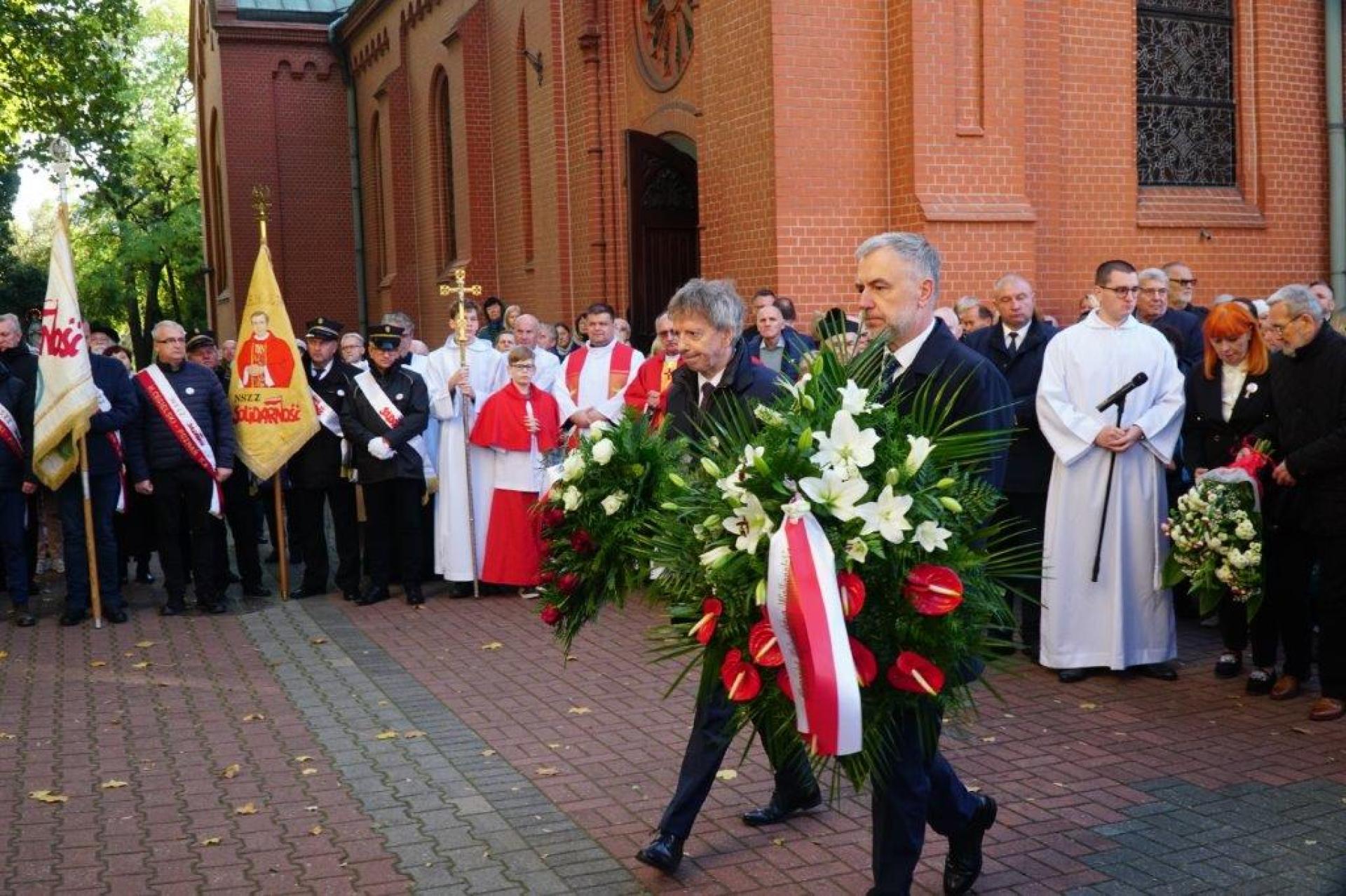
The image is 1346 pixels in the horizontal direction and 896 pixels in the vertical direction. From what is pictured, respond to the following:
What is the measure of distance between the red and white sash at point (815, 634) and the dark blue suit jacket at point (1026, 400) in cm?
532

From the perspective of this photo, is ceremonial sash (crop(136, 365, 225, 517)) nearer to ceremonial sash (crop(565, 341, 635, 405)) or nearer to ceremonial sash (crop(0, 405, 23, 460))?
ceremonial sash (crop(0, 405, 23, 460))

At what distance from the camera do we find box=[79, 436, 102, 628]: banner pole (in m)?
11.5

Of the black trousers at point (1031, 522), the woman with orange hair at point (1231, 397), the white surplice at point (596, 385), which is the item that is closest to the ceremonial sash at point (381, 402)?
the white surplice at point (596, 385)

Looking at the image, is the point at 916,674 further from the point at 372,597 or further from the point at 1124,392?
the point at 372,597

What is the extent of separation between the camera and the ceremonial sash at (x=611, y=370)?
12406mm

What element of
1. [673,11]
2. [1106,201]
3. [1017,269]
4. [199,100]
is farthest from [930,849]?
[199,100]

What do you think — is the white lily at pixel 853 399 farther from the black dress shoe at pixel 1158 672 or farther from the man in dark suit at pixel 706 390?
the black dress shoe at pixel 1158 672

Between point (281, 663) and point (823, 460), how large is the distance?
6.76m

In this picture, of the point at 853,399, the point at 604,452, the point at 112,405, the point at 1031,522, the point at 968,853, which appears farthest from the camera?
the point at 112,405

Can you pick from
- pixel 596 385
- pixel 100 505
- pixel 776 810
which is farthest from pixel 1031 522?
pixel 100 505

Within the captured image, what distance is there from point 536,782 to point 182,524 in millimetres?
6327

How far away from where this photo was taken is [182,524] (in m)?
12.2

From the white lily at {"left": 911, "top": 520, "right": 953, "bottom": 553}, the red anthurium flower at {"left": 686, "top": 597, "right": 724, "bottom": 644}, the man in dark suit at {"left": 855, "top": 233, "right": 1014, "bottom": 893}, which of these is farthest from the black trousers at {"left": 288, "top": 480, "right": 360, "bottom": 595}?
the white lily at {"left": 911, "top": 520, "right": 953, "bottom": 553}

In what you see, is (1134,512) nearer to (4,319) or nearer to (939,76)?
(939,76)
